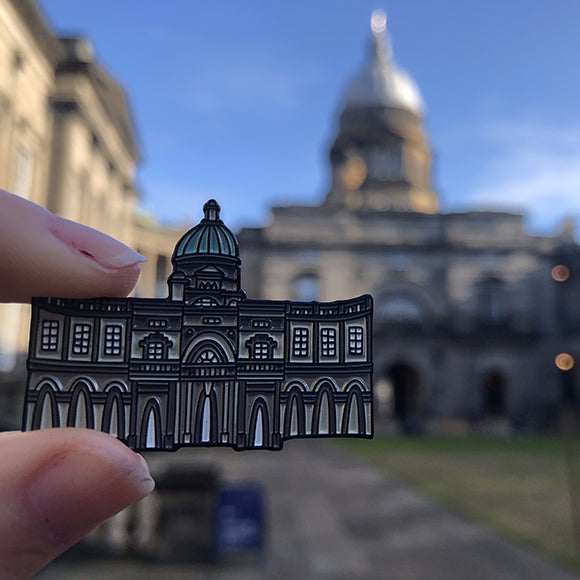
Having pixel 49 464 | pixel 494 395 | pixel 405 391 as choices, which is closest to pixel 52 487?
pixel 49 464

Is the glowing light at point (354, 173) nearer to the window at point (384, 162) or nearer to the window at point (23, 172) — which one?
the window at point (384, 162)

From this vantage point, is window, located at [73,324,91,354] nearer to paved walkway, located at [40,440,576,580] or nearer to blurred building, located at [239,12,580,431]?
paved walkway, located at [40,440,576,580]

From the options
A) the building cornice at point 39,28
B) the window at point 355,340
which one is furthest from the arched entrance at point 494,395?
the window at point 355,340

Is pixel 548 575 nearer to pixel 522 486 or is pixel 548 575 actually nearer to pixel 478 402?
pixel 522 486

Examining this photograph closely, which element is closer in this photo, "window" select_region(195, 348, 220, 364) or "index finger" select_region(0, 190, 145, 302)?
"index finger" select_region(0, 190, 145, 302)

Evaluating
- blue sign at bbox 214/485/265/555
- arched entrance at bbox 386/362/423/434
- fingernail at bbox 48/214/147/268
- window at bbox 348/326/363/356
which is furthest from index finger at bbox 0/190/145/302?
arched entrance at bbox 386/362/423/434

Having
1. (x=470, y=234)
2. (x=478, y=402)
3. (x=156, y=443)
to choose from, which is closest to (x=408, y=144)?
(x=470, y=234)

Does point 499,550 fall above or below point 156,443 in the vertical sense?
below
